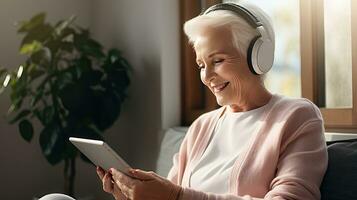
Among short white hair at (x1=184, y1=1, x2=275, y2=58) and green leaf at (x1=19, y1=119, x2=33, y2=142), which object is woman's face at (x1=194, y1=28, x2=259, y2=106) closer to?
short white hair at (x1=184, y1=1, x2=275, y2=58)

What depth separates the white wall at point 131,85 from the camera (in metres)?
2.41

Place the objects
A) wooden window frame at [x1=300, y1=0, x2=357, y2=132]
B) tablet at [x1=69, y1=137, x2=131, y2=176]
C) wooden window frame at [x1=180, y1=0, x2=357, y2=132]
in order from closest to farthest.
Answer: tablet at [x1=69, y1=137, x2=131, y2=176]
wooden window frame at [x1=180, y1=0, x2=357, y2=132]
wooden window frame at [x1=300, y1=0, x2=357, y2=132]

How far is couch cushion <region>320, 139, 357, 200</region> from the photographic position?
3.75ft

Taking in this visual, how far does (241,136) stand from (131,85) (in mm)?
1410

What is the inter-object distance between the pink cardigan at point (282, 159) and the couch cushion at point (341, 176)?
1.1 inches

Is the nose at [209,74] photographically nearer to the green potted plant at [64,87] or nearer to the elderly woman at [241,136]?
the elderly woman at [241,136]

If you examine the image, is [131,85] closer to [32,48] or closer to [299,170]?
[32,48]

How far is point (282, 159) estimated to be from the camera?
1.18 m

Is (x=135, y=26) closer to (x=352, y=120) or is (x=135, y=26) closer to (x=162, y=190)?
(x=352, y=120)

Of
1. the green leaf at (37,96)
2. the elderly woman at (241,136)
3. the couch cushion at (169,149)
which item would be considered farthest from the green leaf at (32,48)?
the elderly woman at (241,136)

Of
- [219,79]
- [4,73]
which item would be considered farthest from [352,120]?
[4,73]

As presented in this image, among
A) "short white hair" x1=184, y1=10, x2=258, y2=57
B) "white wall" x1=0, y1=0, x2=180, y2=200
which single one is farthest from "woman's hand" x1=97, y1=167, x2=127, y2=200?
"white wall" x1=0, y1=0, x2=180, y2=200

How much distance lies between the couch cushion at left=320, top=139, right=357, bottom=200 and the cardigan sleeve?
27mm

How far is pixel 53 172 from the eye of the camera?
2.87m
